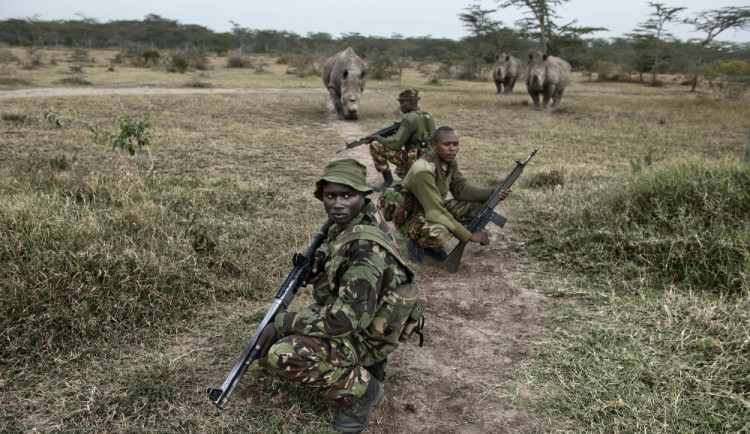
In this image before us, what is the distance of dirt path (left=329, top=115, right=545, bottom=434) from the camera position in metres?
2.65

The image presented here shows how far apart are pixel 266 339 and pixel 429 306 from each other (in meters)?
1.66

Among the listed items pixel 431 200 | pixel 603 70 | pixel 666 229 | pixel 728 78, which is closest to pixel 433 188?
pixel 431 200

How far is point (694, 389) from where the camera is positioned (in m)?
2.69

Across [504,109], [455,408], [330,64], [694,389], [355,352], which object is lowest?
[455,408]

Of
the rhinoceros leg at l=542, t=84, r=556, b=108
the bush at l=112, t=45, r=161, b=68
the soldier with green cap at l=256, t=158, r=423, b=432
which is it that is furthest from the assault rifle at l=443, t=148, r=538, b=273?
the bush at l=112, t=45, r=161, b=68

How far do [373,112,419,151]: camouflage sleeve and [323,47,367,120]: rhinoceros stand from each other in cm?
555

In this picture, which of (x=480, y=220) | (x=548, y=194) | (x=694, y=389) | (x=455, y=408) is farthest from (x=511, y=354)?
(x=548, y=194)

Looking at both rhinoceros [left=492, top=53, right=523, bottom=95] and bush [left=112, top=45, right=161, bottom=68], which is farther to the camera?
bush [left=112, top=45, right=161, bottom=68]

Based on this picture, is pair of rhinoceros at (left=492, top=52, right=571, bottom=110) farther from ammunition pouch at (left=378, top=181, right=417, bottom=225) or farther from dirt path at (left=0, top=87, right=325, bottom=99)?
ammunition pouch at (left=378, top=181, right=417, bottom=225)

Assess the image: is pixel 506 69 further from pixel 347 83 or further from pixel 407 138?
pixel 407 138

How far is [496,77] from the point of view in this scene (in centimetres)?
1862

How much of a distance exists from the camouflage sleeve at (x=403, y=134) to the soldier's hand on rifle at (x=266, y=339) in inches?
155

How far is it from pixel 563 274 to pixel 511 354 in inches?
53.6

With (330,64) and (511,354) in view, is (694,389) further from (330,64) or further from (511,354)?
(330,64)
